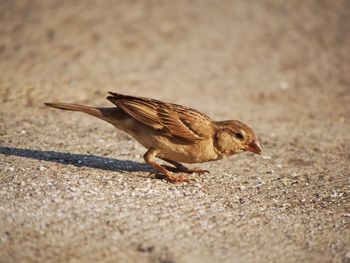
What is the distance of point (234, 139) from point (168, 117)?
83cm

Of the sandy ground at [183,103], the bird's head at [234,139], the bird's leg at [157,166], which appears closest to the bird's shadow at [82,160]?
the sandy ground at [183,103]

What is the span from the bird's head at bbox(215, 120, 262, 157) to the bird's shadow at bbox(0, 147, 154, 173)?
104 centimetres

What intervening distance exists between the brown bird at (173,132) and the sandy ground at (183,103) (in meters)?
0.38

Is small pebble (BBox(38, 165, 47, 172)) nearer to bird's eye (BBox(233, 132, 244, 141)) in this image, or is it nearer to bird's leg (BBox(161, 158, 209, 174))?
bird's leg (BBox(161, 158, 209, 174))

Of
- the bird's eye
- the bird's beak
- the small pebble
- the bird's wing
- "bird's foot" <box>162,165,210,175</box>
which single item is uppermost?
the bird's wing

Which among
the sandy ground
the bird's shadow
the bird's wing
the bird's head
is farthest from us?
the bird's shadow

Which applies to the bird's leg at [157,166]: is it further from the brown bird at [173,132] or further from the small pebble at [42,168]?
the small pebble at [42,168]

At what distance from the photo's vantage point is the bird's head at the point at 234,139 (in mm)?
6645

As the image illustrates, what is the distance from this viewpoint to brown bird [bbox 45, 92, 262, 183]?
6543 mm

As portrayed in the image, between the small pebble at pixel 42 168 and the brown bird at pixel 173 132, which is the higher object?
the brown bird at pixel 173 132

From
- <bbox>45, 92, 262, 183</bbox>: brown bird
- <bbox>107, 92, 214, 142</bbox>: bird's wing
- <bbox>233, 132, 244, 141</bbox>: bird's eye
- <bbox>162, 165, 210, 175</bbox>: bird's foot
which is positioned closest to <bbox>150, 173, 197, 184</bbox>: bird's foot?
<bbox>45, 92, 262, 183</bbox>: brown bird

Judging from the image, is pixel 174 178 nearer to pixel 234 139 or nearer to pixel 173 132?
pixel 173 132

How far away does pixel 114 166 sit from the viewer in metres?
7.14

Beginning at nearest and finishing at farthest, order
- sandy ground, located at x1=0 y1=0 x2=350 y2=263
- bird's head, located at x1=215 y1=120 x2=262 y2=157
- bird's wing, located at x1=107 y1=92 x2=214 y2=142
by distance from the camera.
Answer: sandy ground, located at x1=0 y1=0 x2=350 y2=263
bird's wing, located at x1=107 y1=92 x2=214 y2=142
bird's head, located at x1=215 y1=120 x2=262 y2=157
